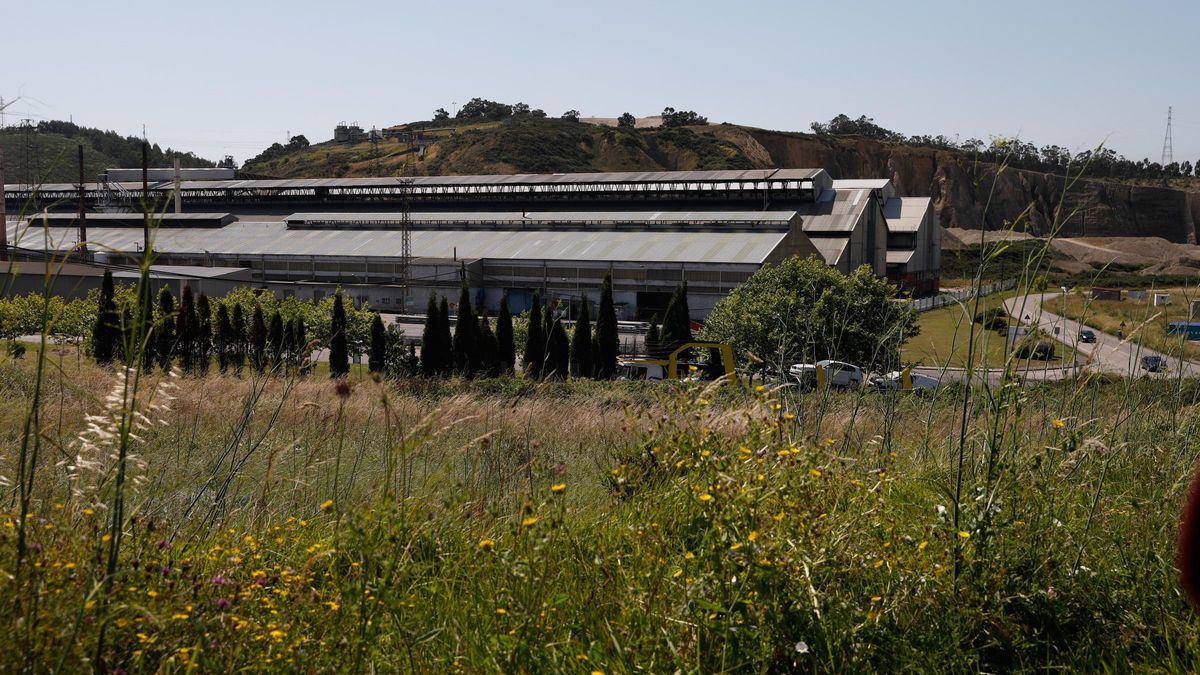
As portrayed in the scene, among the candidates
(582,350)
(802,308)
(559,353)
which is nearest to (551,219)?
(582,350)

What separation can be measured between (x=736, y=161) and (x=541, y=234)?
161 feet

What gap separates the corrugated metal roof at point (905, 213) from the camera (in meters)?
58.8

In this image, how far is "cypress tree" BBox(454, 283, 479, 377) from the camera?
2614 centimetres

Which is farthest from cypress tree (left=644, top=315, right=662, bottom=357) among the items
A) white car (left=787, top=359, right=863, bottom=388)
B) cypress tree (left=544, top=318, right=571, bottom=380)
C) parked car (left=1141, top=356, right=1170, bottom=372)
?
parked car (left=1141, top=356, right=1170, bottom=372)

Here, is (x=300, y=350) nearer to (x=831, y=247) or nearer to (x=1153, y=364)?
(x=1153, y=364)

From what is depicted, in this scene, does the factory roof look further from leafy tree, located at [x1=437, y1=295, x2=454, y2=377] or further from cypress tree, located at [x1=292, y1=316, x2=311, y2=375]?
cypress tree, located at [x1=292, y1=316, x2=311, y2=375]

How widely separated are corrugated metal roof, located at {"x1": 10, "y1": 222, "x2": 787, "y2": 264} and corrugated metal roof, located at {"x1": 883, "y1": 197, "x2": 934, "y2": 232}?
20252 mm

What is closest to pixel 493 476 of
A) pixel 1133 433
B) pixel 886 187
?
pixel 1133 433

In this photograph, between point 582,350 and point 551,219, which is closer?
point 582,350

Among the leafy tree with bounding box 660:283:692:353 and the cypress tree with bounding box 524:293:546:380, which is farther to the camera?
the leafy tree with bounding box 660:283:692:353

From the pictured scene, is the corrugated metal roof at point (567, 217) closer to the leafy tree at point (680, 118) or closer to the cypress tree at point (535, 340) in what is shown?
the cypress tree at point (535, 340)

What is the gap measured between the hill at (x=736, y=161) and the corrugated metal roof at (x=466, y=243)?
118ft

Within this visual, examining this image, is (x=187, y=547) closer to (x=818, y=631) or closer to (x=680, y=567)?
(x=680, y=567)

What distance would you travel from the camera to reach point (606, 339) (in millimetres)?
27094
